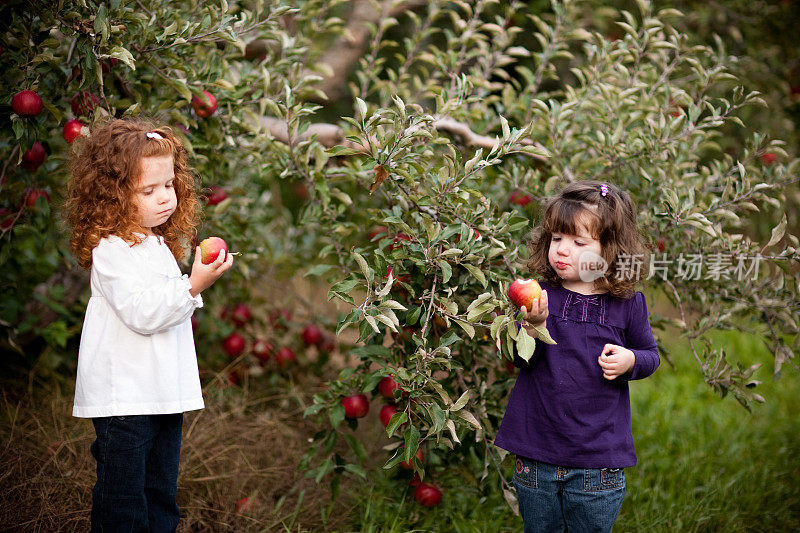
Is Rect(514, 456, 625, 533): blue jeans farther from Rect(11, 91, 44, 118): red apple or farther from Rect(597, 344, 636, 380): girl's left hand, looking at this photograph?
Rect(11, 91, 44, 118): red apple

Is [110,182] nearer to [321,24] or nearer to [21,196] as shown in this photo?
[21,196]

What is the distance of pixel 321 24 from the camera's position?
3.11m

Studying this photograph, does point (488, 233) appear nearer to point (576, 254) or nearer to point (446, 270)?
point (446, 270)

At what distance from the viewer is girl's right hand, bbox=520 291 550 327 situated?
1627mm

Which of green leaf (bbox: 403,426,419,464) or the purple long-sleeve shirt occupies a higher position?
the purple long-sleeve shirt

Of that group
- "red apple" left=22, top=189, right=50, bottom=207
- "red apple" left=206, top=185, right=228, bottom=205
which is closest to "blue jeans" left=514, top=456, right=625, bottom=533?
"red apple" left=206, top=185, right=228, bottom=205

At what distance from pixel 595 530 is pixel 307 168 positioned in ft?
4.84

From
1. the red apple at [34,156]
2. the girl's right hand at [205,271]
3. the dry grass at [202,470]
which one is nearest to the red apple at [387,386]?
the dry grass at [202,470]

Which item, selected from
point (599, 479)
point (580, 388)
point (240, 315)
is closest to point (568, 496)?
point (599, 479)

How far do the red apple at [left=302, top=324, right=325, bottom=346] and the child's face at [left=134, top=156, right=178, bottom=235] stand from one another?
5.51 feet

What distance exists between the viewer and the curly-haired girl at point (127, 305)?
5.44ft

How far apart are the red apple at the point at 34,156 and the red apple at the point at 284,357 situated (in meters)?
1.39

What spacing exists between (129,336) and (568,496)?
1203 mm

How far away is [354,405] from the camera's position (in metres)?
2.31
